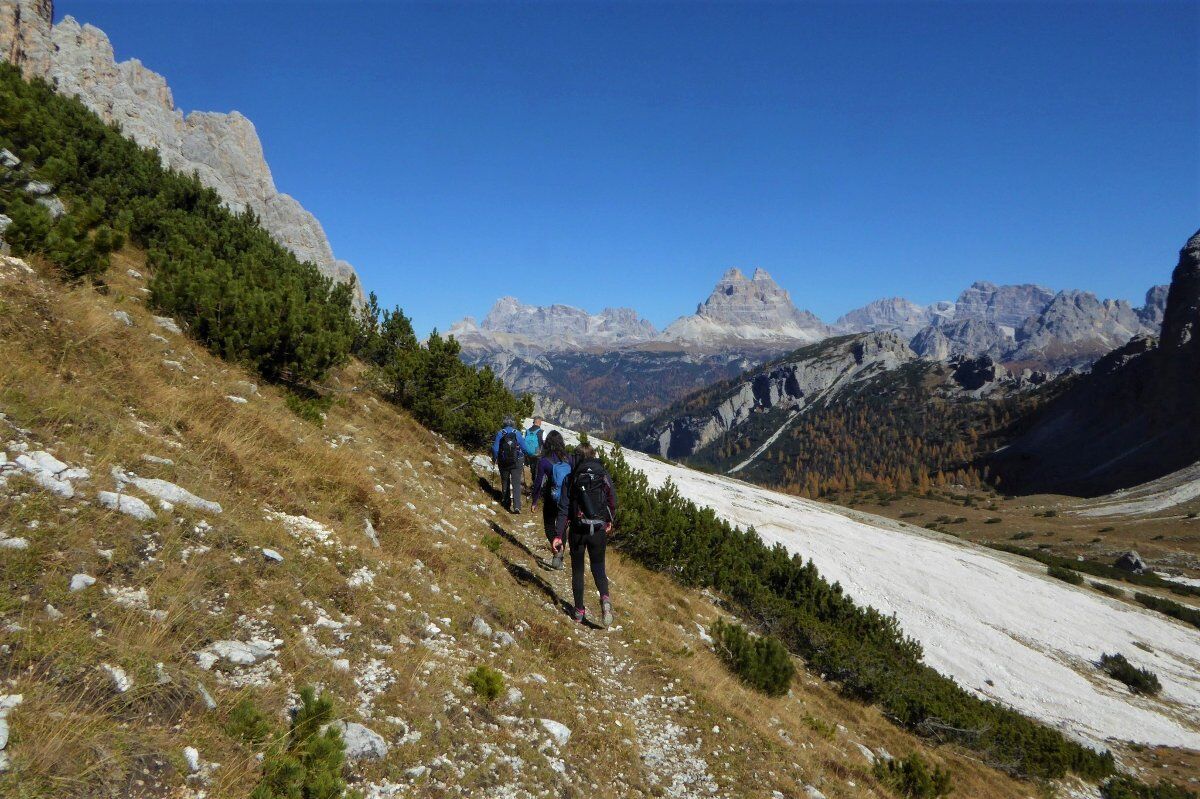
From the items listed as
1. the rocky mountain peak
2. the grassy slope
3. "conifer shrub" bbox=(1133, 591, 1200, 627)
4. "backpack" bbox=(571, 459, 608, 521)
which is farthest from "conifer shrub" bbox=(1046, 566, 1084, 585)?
the rocky mountain peak

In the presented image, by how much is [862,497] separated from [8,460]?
204 m

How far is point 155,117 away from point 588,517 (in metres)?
113

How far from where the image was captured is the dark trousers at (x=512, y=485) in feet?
52.7

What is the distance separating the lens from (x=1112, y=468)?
15150 cm

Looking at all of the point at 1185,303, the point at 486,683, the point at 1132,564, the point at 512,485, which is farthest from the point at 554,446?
the point at 1185,303

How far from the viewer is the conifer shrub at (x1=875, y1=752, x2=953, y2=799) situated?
10.1 m

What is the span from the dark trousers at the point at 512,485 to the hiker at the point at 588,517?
5688mm

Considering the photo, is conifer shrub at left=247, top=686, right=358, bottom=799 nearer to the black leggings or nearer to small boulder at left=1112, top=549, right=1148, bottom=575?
the black leggings

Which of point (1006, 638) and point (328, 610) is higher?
point (328, 610)

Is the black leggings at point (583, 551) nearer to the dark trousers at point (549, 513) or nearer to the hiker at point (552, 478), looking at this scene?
the hiker at point (552, 478)

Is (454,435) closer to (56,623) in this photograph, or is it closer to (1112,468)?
(56,623)

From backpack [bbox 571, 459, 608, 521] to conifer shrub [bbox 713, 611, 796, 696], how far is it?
509 centimetres

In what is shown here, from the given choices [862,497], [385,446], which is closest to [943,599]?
[385,446]

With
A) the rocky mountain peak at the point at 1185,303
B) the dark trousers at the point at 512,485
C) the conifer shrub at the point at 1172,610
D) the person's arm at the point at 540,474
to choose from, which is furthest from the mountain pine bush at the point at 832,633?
the rocky mountain peak at the point at 1185,303
